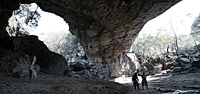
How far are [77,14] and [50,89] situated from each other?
14918 millimetres

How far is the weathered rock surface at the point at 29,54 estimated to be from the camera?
48.3 ft

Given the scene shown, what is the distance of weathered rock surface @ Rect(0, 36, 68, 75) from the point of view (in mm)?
14727

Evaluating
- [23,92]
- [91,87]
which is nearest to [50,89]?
[23,92]

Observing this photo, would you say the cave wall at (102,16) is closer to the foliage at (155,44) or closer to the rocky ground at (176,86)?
the rocky ground at (176,86)

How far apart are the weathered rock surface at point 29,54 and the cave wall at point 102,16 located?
124 inches

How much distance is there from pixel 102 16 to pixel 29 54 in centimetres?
898

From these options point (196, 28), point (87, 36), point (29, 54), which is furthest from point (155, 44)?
point (29, 54)

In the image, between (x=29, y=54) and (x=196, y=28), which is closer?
(x=29, y=54)

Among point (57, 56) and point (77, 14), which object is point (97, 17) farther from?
point (57, 56)

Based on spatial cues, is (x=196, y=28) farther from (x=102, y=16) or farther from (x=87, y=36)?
(x=102, y=16)

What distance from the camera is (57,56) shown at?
67.2ft

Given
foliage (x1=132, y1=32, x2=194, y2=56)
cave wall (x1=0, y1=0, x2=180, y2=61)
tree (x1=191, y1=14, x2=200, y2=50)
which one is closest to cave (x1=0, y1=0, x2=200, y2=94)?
cave wall (x1=0, y1=0, x2=180, y2=61)

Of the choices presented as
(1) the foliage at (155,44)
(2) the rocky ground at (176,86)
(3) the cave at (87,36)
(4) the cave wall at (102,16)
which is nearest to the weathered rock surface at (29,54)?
(3) the cave at (87,36)

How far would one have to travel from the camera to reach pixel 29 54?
59.7ft
